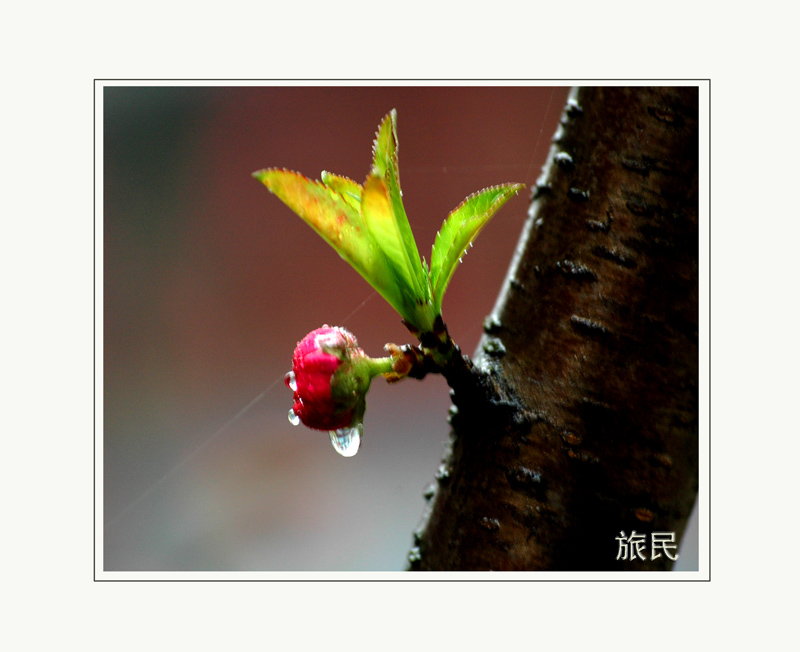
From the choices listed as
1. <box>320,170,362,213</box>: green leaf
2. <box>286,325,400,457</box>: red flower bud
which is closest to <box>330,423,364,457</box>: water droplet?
<box>286,325,400,457</box>: red flower bud

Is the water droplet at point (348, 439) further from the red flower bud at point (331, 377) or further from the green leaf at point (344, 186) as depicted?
the green leaf at point (344, 186)

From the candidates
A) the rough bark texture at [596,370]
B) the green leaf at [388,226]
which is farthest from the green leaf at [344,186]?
the rough bark texture at [596,370]

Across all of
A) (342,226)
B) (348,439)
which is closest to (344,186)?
(342,226)

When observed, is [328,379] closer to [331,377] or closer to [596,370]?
[331,377]

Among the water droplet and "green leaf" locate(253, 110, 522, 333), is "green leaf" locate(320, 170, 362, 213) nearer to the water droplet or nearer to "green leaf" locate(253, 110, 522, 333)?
"green leaf" locate(253, 110, 522, 333)
